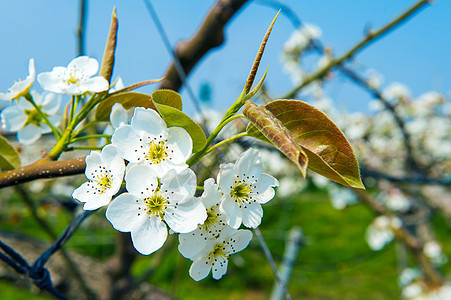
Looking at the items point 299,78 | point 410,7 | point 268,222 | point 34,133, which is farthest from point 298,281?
point 34,133

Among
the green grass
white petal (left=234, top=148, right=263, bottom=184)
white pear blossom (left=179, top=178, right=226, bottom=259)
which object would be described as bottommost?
the green grass

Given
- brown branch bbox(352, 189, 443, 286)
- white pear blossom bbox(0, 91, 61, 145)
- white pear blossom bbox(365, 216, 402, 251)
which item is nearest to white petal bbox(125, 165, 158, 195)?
white pear blossom bbox(0, 91, 61, 145)

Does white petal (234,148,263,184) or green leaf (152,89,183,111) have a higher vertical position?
green leaf (152,89,183,111)

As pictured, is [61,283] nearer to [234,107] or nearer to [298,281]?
[234,107]

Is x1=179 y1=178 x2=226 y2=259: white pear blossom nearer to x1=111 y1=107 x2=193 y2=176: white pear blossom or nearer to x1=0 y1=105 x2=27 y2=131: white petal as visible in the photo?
x1=111 y1=107 x2=193 y2=176: white pear blossom

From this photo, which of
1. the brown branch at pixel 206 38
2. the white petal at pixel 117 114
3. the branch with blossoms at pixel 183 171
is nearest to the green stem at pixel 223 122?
the branch with blossoms at pixel 183 171

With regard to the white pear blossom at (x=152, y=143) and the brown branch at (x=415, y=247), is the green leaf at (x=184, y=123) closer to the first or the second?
the white pear blossom at (x=152, y=143)
